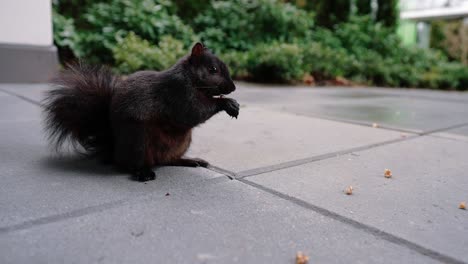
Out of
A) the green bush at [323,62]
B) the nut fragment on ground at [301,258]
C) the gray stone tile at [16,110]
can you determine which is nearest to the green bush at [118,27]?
the green bush at [323,62]

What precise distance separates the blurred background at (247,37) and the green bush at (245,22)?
2cm

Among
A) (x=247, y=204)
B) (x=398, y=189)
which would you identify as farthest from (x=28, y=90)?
(x=398, y=189)

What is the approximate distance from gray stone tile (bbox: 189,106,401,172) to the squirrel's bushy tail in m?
0.67

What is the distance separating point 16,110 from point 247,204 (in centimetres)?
330

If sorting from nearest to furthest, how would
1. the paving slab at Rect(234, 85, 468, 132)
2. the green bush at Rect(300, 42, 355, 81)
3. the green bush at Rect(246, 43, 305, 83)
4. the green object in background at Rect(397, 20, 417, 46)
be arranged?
the paving slab at Rect(234, 85, 468, 132), the green bush at Rect(246, 43, 305, 83), the green bush at Rect(300, 42, 355, 81), the green object in background at Rect(397, 20, 417, 46)

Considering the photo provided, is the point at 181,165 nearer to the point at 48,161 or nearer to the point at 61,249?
the point at 48,161

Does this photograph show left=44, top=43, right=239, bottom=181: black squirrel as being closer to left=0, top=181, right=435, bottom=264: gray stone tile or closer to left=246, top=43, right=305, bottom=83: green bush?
left=0, top=181, right=435, bottom=264: gray stone tile

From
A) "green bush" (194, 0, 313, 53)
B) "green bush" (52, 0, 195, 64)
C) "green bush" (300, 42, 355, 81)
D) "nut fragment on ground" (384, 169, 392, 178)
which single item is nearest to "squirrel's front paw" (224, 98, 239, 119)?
"nut fragment on ground" (384, 169, 392, 178)

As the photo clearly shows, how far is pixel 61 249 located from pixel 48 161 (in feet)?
4.10

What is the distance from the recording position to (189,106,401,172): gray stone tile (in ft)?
9.29

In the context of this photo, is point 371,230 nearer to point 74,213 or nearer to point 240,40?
point 74,213

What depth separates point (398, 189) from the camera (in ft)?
7.38

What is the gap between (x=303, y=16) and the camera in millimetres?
10992

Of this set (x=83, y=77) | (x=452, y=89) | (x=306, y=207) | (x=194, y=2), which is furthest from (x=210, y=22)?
(x=306, y=207)
